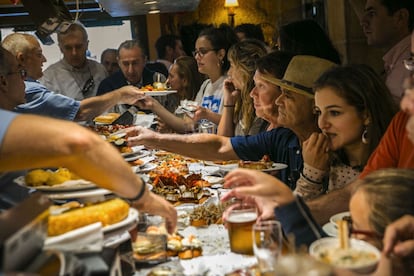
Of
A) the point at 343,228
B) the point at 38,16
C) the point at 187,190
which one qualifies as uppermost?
the point at 38,16

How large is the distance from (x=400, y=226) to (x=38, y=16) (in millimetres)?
3731

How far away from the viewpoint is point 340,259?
1.29 m

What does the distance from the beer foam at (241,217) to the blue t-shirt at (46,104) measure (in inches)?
102

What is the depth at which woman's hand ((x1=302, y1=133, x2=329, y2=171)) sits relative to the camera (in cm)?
244

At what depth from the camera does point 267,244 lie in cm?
151

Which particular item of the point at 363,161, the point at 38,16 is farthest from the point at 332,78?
the point at 38,16

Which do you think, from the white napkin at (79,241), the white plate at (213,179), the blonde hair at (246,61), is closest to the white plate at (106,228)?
the white napkin at (79,241)

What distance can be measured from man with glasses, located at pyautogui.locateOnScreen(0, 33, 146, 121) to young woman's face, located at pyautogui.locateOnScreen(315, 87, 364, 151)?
7.52 feet

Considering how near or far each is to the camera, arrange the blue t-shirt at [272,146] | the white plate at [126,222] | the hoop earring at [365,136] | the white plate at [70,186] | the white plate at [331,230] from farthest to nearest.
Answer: the blue t-shirt at [272,146], the hoop earring at [365,136], the white plate at [70,186], the white plate at [331,230], the white plate at [126,222]

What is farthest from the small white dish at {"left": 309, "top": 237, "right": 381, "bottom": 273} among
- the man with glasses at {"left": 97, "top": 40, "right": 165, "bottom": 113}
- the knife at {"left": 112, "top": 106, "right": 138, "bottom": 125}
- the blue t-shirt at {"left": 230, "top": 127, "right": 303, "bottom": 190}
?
the man with glasses at {"left": 97, "top": 40, "right": 165, "bottom": 113}

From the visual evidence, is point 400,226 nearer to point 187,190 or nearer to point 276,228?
point 276,228

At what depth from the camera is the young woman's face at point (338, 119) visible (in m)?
2.26

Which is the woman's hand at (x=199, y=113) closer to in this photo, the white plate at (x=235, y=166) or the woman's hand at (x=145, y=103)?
the woman's hand at (x=145, y=103)

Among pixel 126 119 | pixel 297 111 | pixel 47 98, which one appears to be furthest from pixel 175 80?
pixel 297 111
